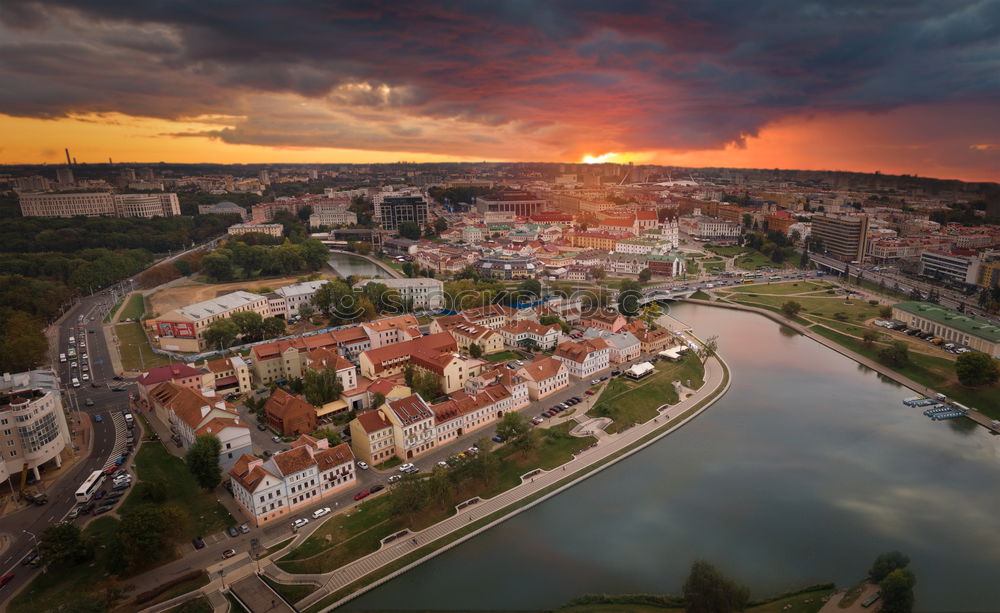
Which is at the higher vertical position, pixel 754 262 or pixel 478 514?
pixel 754 262

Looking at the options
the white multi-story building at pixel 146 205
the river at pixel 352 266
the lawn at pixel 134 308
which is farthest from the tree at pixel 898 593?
the white multi-story building at pixel 146 205

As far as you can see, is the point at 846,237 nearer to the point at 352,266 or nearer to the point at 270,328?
the point at 352,266

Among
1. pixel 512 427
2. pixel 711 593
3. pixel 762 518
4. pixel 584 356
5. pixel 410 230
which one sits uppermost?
pixel 410 230

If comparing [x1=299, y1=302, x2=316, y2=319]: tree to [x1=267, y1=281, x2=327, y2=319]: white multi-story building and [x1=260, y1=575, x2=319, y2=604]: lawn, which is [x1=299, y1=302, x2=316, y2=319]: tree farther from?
[x1=260, y1=575, x2=319, y2=604]: lawn

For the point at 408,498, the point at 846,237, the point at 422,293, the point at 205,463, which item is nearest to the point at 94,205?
the point at 422,293

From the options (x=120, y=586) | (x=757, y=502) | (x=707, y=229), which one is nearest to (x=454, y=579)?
(x=120, y=586)

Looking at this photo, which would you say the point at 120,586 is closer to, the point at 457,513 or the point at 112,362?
the point at 457,513

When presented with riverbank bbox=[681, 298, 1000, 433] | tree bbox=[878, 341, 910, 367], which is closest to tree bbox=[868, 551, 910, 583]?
riverbank bbox=[681, 298, 1000, 433]

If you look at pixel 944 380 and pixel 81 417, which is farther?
pixel 944 380
